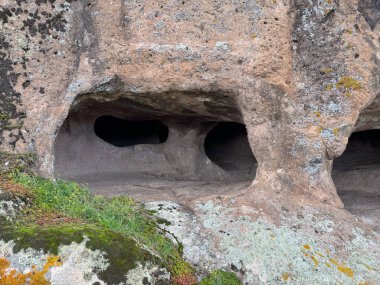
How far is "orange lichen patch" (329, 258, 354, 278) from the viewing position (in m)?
4.06

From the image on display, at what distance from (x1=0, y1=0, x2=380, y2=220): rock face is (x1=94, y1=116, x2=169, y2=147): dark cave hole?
3.82 meters

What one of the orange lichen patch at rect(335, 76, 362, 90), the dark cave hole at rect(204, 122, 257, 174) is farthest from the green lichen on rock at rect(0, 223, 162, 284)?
the dark cave hole at rect(204, 122, 257, 174)

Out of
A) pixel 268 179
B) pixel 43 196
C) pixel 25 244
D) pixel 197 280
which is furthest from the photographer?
pixel 268 179

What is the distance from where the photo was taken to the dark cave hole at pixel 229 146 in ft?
29.5

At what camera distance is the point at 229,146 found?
32.1 ft

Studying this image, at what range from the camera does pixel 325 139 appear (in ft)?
16.8

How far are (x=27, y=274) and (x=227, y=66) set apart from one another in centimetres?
328

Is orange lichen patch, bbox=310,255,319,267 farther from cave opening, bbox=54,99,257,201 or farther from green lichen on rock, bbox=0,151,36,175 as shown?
green lichen on rock, bbox=0,151,36,175

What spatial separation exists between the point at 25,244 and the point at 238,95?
9.81 ft

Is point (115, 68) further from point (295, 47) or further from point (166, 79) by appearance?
point (295, 47)

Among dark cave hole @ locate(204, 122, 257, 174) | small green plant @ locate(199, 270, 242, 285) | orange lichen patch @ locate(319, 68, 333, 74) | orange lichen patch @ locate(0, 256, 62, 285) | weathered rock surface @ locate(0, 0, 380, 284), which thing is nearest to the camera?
orange lichen patch @ locate(0, 256, 62, 285)

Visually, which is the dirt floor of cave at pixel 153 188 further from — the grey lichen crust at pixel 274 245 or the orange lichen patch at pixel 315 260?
the orange lichen patch at pixel 315 260

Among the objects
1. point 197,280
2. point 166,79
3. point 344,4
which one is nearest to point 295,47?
point 344,4

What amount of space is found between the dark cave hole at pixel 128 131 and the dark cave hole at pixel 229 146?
Result: 126 centimetres
